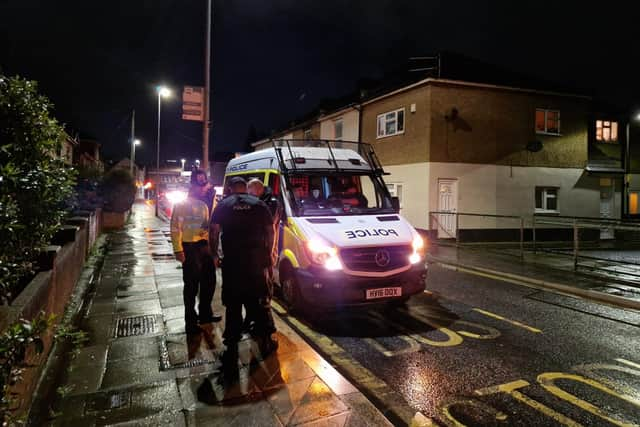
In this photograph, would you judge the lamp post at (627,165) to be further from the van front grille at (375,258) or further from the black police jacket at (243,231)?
the black police jacket at (243,231)

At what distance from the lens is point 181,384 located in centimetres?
388

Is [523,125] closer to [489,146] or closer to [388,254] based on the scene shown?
[489,146]

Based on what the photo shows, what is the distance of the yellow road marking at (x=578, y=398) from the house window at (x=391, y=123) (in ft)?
47.8

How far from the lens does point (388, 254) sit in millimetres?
5660

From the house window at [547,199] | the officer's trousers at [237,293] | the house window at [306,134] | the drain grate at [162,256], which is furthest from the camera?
the house window at [306,134]

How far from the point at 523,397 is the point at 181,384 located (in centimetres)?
326

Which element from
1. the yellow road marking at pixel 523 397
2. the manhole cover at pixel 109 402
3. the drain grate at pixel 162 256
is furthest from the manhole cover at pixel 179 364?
the drain grate at pixel 162 256

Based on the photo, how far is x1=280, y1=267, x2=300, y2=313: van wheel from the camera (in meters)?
6.06

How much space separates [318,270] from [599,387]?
329cm

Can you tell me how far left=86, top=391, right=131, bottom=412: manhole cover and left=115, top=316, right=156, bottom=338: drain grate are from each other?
171cm

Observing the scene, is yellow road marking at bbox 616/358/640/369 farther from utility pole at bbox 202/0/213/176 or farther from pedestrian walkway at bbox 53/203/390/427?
utility pole at bbox 202/0/213/176

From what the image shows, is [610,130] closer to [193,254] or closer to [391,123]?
[391,123]

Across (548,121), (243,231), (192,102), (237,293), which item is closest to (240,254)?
(243,231)

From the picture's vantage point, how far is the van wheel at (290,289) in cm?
606
